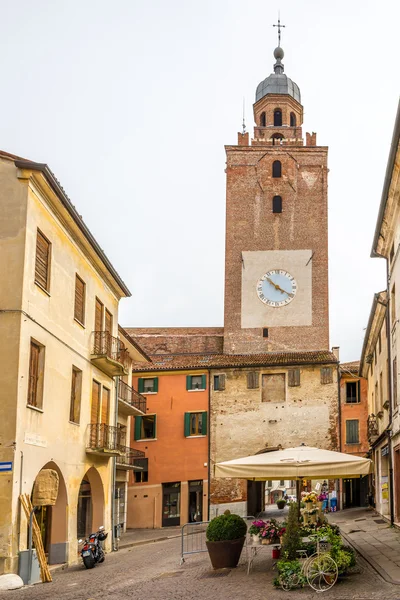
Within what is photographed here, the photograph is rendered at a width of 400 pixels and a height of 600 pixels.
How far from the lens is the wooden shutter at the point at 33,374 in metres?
17.2

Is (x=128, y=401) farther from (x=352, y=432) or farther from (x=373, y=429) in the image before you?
(x=352, y=432)

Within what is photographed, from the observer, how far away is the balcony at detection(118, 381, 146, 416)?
32.2 metres

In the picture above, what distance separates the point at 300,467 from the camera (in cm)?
1473

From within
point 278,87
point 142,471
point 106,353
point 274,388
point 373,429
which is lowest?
point 142,471

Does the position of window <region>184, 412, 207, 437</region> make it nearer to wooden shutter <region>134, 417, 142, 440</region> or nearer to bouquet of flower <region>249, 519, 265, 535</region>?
wooden shutter <region>134, 417, 142, 440</region>

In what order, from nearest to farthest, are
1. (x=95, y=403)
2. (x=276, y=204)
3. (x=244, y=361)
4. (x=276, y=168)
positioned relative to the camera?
(x=95, y=403)
(x=244, y=361)
(x=276, y=204)
(x=276, y=168)

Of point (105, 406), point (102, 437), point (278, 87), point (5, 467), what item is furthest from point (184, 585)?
point (278, 87)

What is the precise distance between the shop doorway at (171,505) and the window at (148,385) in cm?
519

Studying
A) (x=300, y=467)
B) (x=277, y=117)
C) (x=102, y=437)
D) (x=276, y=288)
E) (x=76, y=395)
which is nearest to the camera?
(x=300, y=467)

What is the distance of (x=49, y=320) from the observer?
60.6 feet

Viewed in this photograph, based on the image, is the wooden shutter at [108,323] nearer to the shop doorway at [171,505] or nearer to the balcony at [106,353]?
the balcony at [106,353]

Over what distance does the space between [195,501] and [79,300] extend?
72.2ft

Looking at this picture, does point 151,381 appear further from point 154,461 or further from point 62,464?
point 62,464

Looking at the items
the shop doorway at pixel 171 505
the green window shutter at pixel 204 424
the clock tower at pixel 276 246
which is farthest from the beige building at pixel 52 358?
the clock tower at pixel 276 246
